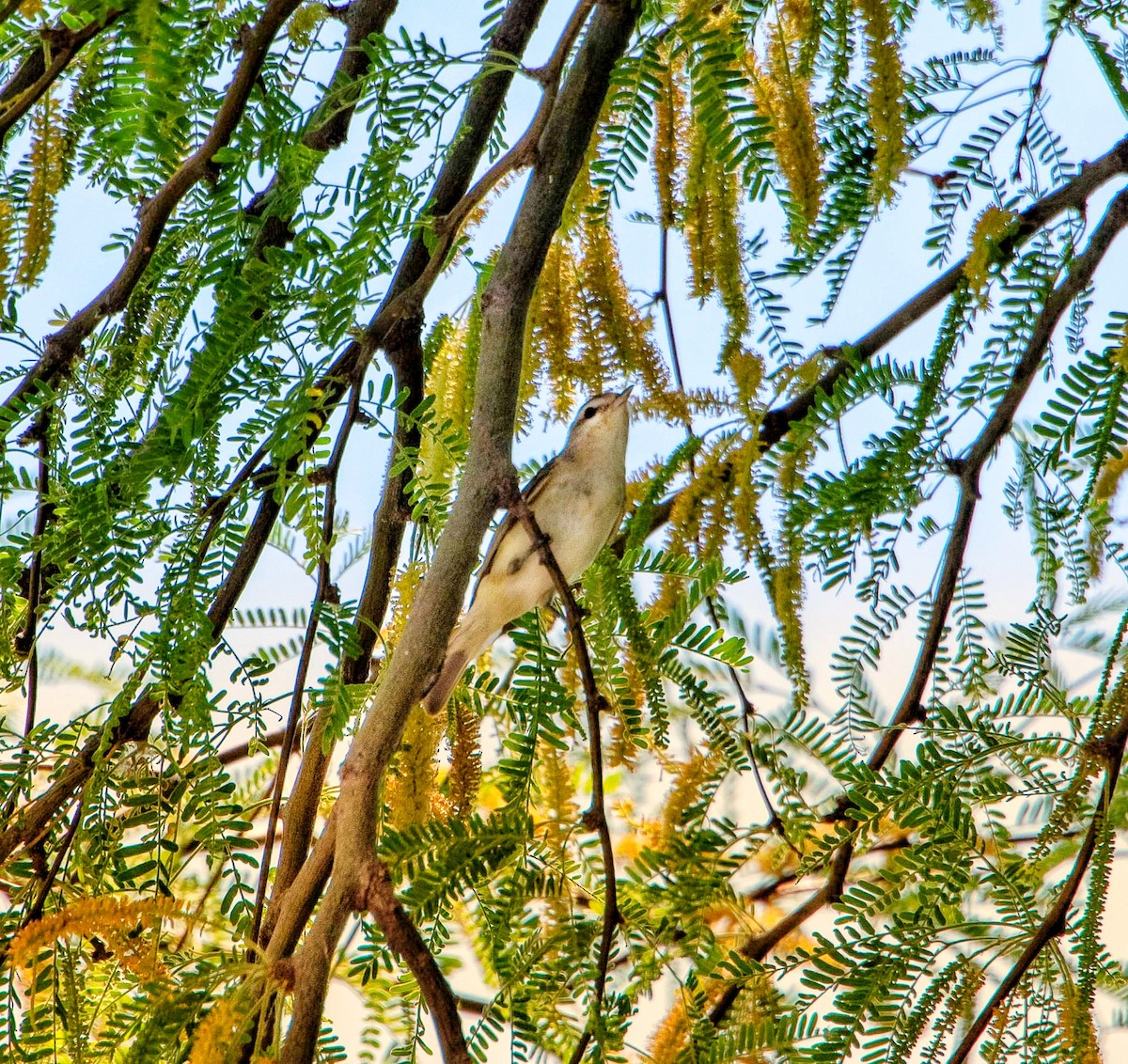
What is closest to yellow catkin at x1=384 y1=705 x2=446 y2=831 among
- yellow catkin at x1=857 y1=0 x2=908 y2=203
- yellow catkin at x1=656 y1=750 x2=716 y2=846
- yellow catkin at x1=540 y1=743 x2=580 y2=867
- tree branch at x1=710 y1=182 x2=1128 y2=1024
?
yellow catkin at x1=540 y1=743 x2=580 y2=867

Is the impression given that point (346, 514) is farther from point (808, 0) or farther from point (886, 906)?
point (886, 906)

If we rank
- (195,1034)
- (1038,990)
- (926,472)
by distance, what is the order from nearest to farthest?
(195,1034) → (1038,990) → (926,472)

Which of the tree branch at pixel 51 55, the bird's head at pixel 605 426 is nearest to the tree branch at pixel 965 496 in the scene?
the bird's head at pixel 605 426

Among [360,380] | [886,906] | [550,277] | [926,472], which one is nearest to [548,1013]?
[886,906]

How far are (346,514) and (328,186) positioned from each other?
51.6 inches

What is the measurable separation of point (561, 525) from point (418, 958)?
1502 mm

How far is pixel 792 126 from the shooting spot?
1.73 meters

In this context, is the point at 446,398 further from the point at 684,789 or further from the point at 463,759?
the point at 684,789

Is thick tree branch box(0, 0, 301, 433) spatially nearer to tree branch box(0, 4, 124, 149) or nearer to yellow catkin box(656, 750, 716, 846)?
tree branch box(0, 4, 124, 149)

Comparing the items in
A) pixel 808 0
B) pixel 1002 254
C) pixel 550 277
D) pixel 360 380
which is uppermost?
pixel 808 0

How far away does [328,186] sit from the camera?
1.48 meters

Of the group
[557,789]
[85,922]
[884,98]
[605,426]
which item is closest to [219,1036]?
[85,922]

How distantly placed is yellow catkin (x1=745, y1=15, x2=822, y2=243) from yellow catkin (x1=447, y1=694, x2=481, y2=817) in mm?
814

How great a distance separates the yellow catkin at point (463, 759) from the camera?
1635 mm
